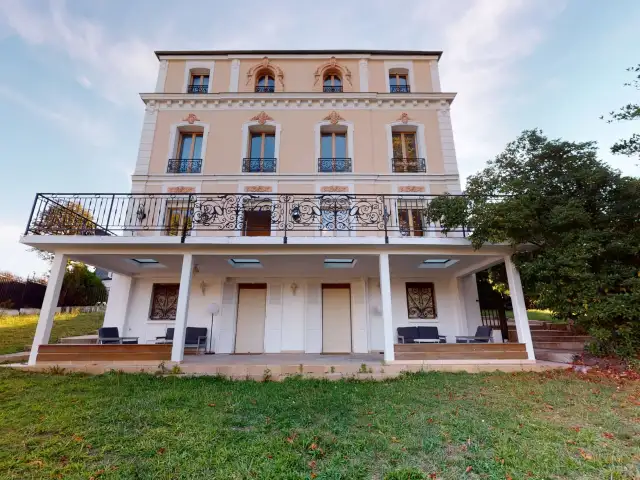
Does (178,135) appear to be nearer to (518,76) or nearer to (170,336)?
(170,336)

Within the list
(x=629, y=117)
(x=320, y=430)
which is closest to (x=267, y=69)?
(x=629, y=117)

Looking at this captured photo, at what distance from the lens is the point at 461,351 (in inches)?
268

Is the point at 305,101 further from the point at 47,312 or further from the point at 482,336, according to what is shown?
the point at 47,312

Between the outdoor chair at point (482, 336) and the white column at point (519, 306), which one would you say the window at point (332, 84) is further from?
the outdoor chair at point (482, 336)

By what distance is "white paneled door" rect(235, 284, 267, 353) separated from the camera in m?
9.48

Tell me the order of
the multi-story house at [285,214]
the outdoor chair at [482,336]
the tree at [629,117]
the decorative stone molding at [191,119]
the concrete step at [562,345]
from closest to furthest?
the tree at [629,117] < the multi-story house at [285,214] < the outdoor chair at [482,336] < the concrete step at [562,345] < the decorative stone molding at [191,119]

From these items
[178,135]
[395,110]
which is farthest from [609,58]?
[178,135]

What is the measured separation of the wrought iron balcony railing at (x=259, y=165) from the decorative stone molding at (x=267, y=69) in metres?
3.67

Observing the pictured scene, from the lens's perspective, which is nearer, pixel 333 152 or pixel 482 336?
pixel 482 336

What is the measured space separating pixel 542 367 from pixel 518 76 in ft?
28.6

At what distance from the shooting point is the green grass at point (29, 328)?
380 inches

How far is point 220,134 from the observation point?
10891mm

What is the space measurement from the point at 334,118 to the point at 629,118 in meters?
8.17

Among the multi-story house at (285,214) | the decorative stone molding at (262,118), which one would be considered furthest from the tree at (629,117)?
the decorative stone molding at (262,118)
